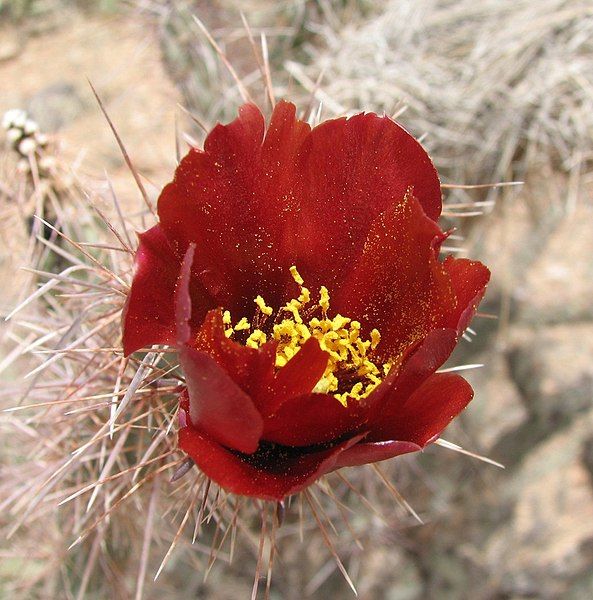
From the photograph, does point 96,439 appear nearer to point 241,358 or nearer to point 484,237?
point 241,358

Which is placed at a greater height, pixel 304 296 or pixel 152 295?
pixel 152 295

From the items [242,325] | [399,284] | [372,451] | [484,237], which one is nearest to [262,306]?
[242,325]

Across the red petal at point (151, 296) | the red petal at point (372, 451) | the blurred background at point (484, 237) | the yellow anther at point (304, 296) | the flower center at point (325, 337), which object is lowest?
the blurred background at point (484, 237)

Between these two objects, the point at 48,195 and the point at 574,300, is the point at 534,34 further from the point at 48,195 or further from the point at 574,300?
the point at 48,195

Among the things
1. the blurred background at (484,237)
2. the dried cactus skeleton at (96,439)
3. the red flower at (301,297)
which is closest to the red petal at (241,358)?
the red flower at (301,297)

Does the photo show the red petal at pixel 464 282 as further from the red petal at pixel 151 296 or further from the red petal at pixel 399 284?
the red petal at pixel 151 296

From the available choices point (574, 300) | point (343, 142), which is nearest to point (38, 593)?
point (343, 142)

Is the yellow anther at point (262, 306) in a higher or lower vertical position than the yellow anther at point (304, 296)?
higher
